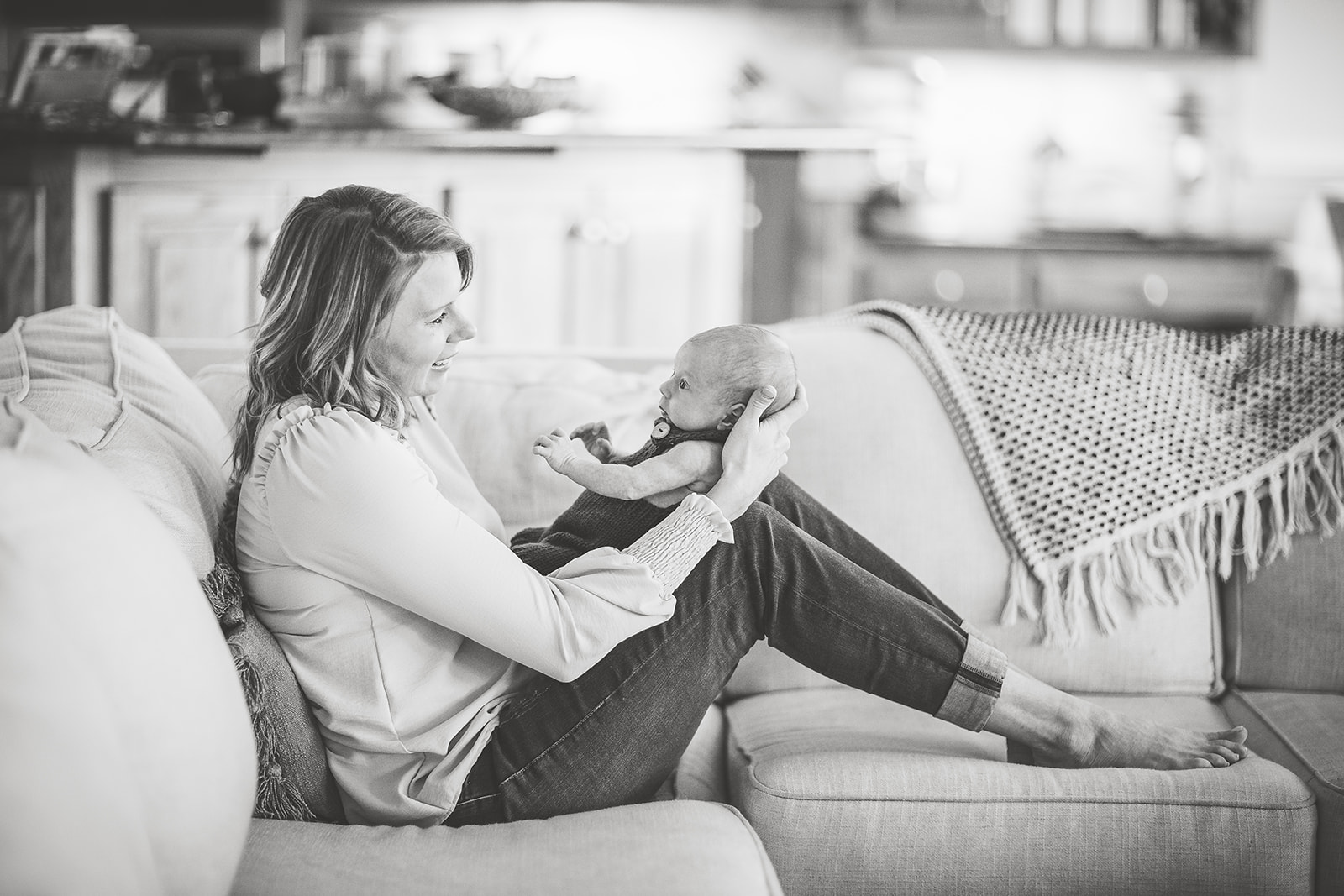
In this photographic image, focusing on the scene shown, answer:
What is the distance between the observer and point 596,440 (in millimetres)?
1551

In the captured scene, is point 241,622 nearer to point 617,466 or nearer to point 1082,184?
point 617,466

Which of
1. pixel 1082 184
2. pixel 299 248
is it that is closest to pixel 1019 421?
pixel 299 248

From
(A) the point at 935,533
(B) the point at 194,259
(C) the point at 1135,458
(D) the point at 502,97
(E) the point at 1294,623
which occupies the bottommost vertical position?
(E) the point at 1294,623

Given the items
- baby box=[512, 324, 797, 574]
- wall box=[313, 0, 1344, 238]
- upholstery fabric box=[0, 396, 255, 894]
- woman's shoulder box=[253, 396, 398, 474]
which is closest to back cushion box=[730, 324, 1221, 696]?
baby box=[512, 324, 797, 574]

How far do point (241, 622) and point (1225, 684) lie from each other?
52.9 inches

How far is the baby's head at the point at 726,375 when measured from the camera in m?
1.45

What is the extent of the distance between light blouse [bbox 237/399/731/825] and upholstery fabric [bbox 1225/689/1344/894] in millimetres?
749

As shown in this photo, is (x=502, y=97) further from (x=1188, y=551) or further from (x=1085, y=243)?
(x=1085, y=243)

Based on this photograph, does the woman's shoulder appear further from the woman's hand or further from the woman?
the woman's hand

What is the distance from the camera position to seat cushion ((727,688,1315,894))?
1375mm

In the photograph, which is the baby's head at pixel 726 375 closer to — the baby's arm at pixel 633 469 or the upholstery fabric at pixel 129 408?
the baby's arm at pixel 633 469

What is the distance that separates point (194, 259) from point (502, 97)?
805 mm

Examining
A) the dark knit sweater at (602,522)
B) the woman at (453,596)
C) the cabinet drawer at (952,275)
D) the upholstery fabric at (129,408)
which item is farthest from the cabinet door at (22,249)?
the cabinet drawer at (952,275)

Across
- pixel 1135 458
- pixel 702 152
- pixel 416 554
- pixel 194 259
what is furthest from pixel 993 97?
pixel 416 554
